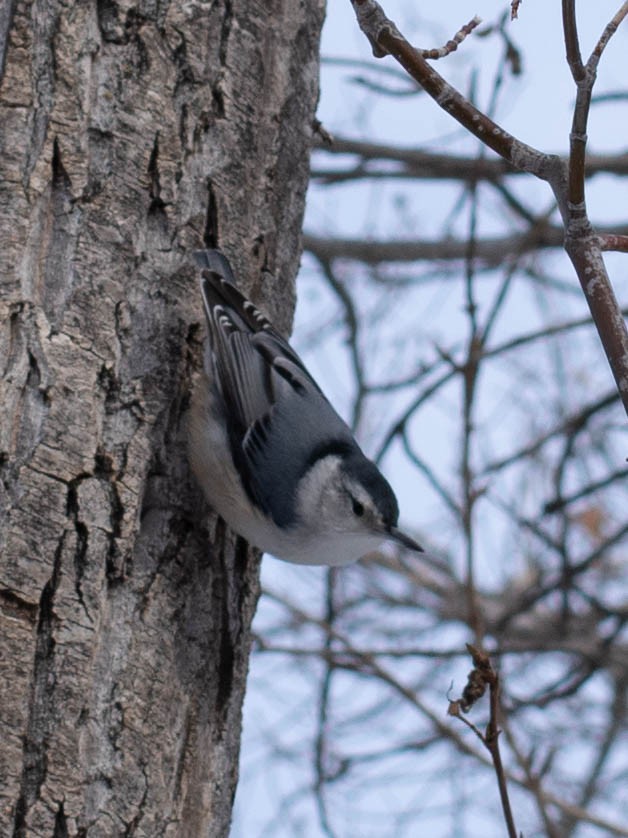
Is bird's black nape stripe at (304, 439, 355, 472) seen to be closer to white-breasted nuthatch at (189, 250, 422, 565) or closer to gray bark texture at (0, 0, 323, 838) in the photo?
white-breasted nuthatch at (189, 250, 422, 565)

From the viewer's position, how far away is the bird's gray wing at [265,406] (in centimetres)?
206

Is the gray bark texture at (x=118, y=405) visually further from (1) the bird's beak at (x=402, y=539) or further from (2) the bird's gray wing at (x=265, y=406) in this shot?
(1) the bird's beak at (x=402, y=539)

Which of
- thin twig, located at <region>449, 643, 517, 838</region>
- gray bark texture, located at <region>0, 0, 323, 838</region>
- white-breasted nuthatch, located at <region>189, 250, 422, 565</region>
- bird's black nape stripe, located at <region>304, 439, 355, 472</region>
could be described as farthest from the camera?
bird's black nape stripe, located at <region>304, 439, 355, 472</region>

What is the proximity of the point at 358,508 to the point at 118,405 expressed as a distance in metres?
0.66

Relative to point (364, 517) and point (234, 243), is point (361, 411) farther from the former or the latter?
point (234, 243)

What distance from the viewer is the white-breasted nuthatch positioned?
204cm

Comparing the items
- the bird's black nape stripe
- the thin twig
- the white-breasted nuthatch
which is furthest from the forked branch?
the bird's black nape stripe

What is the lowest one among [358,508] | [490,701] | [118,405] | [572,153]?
[490,701]

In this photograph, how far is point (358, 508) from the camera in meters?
2.36

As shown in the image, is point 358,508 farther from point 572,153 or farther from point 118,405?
point 572,153

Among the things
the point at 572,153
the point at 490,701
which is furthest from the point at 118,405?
the point at 572,153

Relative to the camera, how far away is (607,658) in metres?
3.86

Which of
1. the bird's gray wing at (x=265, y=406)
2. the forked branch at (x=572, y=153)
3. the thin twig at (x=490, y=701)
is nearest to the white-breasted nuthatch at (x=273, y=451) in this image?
the bird's gray wing at (x=265, y=406)

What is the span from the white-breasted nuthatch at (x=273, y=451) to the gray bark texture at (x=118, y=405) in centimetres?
5
